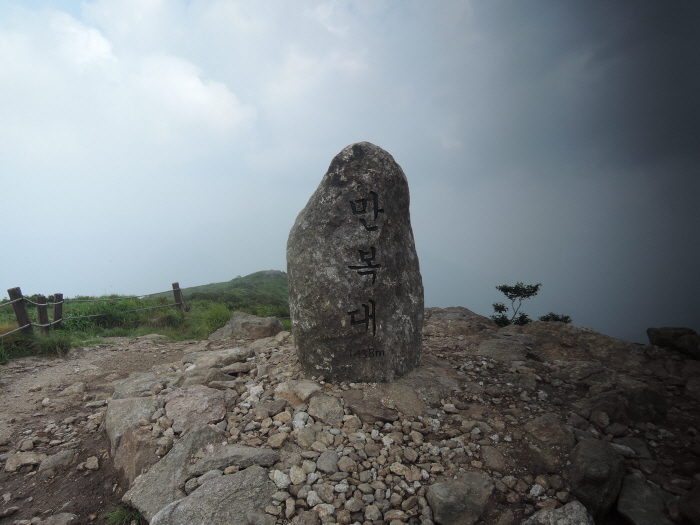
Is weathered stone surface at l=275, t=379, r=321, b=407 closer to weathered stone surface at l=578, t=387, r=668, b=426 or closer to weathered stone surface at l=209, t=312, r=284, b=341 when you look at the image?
weathered stone surface at l=578, t=387, r=668, b=426

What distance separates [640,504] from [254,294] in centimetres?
2260

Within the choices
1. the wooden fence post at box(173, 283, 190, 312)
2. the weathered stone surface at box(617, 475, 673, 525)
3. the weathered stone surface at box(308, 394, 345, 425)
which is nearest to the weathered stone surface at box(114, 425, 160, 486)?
the weathered stone surface at box(308, 394, 345, 425)

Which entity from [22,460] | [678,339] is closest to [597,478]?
[678,339]

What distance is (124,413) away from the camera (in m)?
5.45

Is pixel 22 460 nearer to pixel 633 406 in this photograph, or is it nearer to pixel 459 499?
pixel 459 499

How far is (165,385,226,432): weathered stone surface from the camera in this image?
5.12m

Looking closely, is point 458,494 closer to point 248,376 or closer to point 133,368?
point 248,376

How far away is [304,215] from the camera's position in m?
5.96

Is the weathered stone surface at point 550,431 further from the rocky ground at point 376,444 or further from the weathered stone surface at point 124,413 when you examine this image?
the weathered stone surface at point 124,413

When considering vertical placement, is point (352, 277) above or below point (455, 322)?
above

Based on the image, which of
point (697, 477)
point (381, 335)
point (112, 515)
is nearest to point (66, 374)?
point (112, 515)

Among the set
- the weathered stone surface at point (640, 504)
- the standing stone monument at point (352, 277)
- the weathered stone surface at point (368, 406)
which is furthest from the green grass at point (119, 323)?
the weathered stone surface at point (640, 504)

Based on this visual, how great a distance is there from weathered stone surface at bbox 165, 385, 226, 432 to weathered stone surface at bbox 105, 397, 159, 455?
0.85 ft

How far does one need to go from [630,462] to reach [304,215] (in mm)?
5055
